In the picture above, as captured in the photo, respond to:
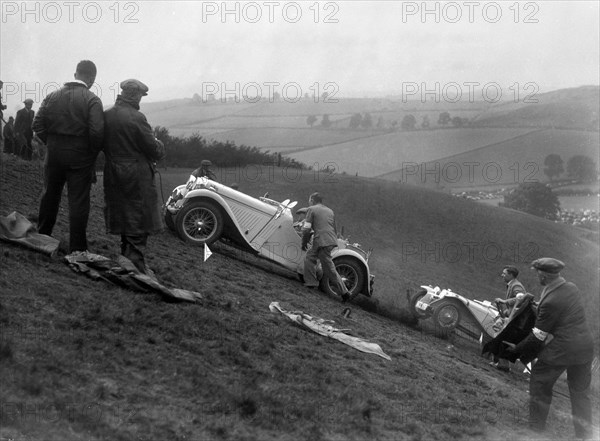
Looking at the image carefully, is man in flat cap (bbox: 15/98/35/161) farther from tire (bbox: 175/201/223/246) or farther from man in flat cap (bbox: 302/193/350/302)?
man in flat cap (bbox: 302/193/350/302)

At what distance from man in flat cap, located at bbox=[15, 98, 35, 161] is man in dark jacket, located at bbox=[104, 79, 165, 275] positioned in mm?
13537

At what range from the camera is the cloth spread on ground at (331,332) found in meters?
10.9

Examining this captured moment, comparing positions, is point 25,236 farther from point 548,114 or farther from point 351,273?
point 548,114

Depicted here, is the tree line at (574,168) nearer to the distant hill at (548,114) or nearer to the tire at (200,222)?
the distant hill at (548,114)

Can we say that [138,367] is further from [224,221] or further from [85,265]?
[224,221]

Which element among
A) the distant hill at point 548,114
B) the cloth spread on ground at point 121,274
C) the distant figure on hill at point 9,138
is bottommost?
the cloth spread on ground at point 121,274

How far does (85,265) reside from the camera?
10039 millimetres

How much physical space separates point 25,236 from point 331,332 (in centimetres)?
400

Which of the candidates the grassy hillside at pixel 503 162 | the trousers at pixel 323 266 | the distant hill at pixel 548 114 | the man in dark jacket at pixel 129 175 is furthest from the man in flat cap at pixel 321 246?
the distant hill at pixel 548 114

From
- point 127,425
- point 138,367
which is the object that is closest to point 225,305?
point 138,367

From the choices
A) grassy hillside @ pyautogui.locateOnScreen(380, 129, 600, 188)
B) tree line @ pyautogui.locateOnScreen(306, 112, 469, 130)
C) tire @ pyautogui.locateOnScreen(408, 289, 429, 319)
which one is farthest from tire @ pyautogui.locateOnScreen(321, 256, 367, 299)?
tree line @ pyautogui.locateOnScreen(306, 112, 469, 130)

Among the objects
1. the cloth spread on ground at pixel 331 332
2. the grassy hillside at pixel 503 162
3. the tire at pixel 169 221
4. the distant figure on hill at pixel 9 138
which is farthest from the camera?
the grassy hillside at pixel 503 162

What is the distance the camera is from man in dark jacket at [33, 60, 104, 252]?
10.0m

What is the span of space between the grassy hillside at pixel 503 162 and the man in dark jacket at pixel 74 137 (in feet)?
143
